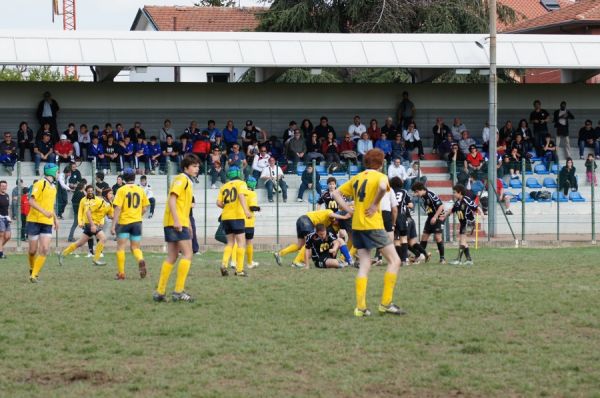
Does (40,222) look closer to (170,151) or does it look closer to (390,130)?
(170,151)

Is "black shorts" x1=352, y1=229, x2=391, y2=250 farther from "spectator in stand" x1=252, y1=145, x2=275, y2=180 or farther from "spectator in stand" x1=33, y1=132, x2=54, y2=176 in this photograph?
"spectator in stand" x1=33, y1=132, x2=54, y2=176

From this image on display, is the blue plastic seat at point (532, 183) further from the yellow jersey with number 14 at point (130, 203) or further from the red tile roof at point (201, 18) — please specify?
the red tile roof at point (201, 18)

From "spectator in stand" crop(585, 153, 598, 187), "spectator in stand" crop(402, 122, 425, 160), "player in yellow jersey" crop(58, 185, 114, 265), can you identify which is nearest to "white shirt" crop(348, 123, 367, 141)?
"spectator in stand" crop(402, 122, 425, 160)

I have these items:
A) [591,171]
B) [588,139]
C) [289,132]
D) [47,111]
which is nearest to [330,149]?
[289,132]

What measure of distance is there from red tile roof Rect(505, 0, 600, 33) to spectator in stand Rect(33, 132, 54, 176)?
2858 cm

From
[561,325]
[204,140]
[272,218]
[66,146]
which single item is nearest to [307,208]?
[272,218]

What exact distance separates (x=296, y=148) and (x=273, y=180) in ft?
13.3

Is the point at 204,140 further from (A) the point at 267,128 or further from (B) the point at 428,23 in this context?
(B) the point at 428,23

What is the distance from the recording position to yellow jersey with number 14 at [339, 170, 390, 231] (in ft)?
40.2

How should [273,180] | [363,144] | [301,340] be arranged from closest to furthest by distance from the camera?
[301,340]
[273,180]
[363,144]

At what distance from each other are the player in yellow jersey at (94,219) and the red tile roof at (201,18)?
163 feet

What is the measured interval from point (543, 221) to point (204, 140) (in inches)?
409

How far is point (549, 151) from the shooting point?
117 ft

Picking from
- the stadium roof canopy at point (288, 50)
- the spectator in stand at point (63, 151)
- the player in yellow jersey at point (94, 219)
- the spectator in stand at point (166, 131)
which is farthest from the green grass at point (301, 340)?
the stadium roof canopy at point (288, 50)
